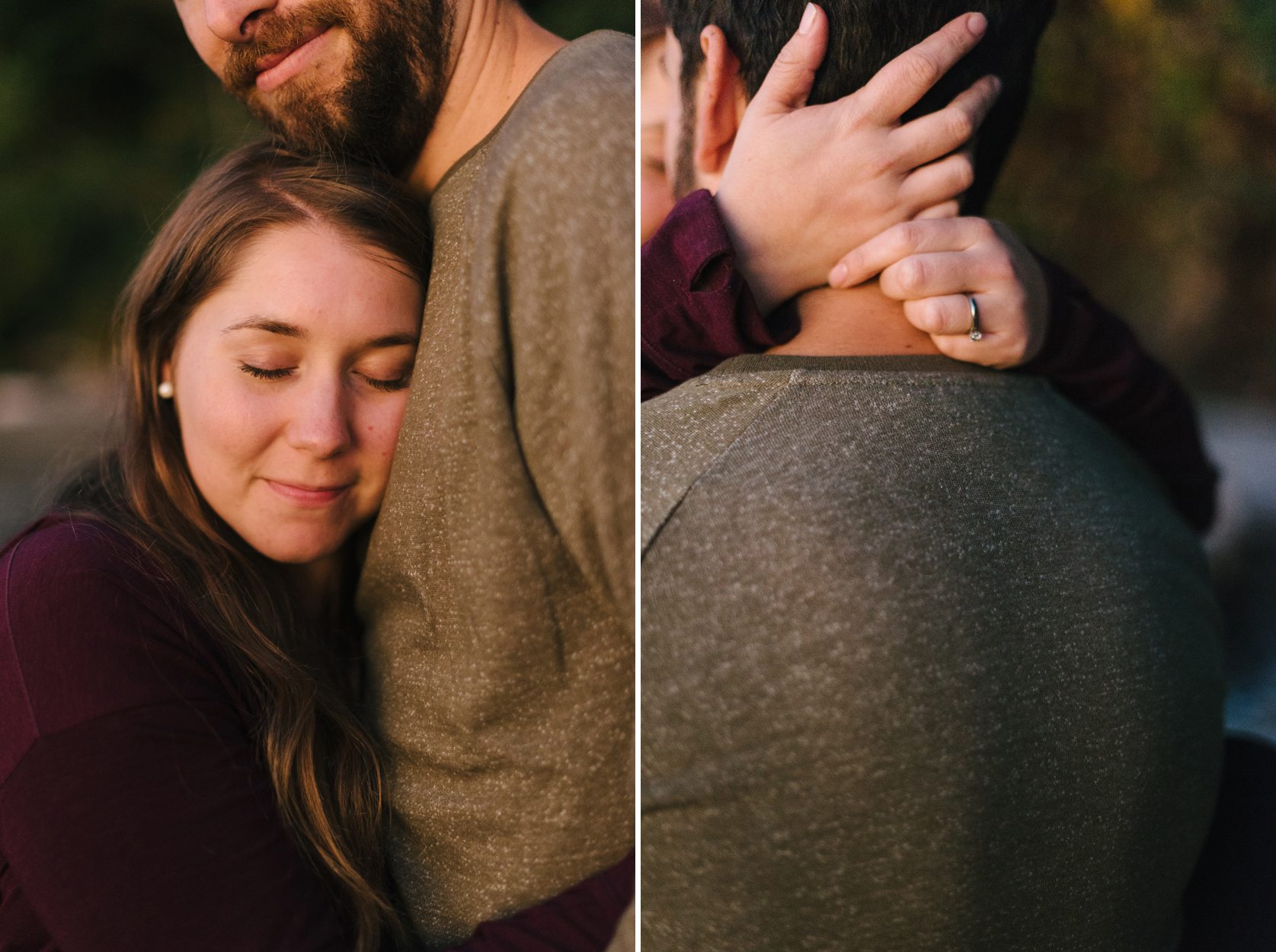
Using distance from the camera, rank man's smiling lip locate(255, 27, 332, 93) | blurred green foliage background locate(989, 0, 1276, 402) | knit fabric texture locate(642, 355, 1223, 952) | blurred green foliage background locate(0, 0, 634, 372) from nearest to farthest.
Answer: knit fabric texture locate(642, 355, 1223, 952), man's smiling lip locate(255, 27, 332, 93), blurred green foliage background locate(0, 0, 634, 372), blurred green foliage background locate(989, 0, 1276, 402)

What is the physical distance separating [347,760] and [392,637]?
155mm

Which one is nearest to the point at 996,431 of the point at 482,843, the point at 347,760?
the point at 482,843

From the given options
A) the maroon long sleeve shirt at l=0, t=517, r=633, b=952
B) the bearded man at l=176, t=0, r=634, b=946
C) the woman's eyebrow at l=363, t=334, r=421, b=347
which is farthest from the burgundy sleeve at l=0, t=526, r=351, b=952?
the woman's eyebrow at l=363, t=334, r=421, b=347

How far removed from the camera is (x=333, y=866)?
1.01 metres

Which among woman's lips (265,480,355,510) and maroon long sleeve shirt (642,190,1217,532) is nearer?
maroon long sleeve shirt (642,190,1217,532)

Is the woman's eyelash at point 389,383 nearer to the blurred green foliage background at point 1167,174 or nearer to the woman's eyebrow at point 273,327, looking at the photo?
the woman's eyebrow at point 273,327

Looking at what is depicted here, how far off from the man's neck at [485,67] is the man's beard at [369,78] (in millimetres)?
17

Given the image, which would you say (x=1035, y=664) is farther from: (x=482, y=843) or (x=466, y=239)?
(x=466, y=239)

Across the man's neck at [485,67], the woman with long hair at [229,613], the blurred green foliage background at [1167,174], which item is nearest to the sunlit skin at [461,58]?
the man's neck at [485,67]

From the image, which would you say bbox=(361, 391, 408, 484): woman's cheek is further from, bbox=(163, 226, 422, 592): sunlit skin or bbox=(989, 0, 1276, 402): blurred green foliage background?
bbox=(989, 0, 1276, 402): blurred green foliage background

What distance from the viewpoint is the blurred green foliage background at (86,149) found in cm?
121

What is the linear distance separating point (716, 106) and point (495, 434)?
1.53ft

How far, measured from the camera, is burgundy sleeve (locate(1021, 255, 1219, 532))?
4.08ft

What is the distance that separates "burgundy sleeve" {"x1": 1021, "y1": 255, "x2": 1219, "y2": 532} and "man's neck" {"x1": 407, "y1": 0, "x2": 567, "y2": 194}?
2.48 feet
